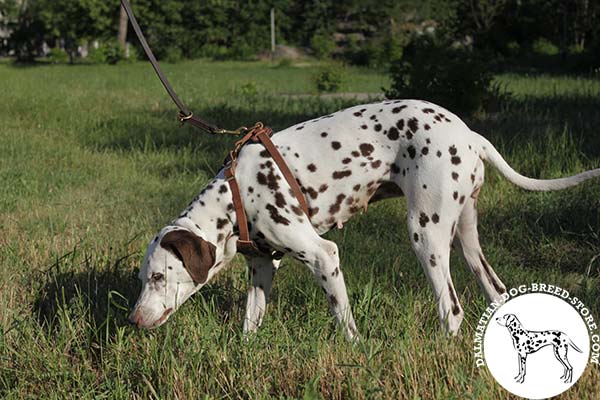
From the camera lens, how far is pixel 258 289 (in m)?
4.47

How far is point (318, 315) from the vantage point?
4.34 meters

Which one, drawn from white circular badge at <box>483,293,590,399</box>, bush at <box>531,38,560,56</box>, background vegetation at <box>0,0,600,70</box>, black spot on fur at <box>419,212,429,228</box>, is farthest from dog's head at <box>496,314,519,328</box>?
background vegetation at <box>0,0,600,70</box>

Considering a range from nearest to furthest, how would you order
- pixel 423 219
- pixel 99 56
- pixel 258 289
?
pixel 423 219, pixel 258 289, pixel 99 56

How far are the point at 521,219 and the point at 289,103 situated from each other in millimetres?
10816

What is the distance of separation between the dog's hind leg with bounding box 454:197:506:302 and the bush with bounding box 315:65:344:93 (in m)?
18.5

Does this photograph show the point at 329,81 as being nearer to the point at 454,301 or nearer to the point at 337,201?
the point at 337,201

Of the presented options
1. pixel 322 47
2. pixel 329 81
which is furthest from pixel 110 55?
pixel 329 81

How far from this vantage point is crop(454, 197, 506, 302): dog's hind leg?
14.5 feet

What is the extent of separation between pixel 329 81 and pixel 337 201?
18.7 meters

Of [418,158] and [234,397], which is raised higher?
[418,158]

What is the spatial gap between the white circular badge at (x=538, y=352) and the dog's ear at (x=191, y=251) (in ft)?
5.05

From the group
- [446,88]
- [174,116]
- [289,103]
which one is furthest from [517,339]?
[289,103]

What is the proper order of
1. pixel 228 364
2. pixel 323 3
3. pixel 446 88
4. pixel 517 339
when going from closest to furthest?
pixel 517 339 → pixel 228 364 → pixel 446 88 → pixel 323 3

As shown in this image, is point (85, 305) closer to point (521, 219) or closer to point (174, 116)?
point (521, 219)
